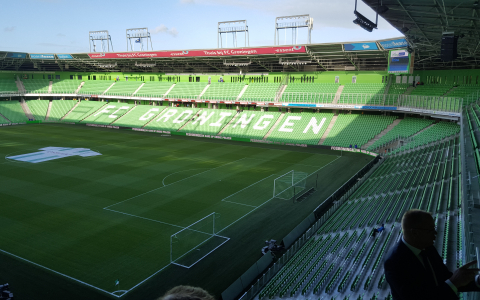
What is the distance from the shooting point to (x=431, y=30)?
21938mm

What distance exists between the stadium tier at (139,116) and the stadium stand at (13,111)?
17.8 metres

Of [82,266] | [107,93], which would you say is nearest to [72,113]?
[107,93]

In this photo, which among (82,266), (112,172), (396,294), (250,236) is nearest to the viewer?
(396,294)

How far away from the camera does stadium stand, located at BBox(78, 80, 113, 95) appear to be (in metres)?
66.7

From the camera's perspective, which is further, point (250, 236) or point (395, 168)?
point (395, 168)

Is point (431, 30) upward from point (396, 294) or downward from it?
upward

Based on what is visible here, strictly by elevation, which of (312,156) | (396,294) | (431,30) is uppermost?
(431,30)

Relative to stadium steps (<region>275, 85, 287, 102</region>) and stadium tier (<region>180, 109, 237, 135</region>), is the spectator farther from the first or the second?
stadium steps (<region>275, 85, 287, 102</region>)

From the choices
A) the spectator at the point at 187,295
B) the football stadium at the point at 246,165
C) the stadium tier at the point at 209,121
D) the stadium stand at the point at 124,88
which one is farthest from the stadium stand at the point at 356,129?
the spectator at the point at 187,295

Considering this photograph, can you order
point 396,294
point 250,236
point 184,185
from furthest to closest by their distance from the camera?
point 184,185, point 250,236, point 396,294

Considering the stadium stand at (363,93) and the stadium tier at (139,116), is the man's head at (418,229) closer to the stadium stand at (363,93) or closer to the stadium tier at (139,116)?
the stadium stand at (363,93)

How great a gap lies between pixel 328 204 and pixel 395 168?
9.16m

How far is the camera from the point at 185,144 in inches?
1663

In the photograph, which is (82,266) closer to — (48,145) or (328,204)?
(328,204)
